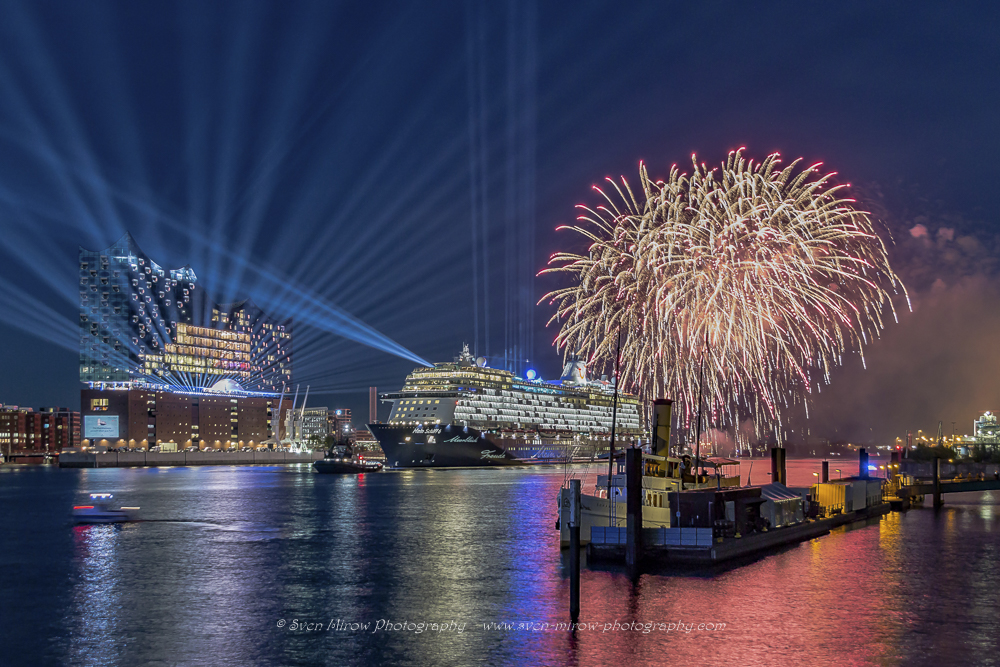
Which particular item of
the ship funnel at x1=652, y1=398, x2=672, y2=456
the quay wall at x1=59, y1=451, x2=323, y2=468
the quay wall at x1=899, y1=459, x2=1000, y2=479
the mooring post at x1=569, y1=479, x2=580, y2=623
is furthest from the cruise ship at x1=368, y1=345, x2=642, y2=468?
the mooring post at x1=569, y1=479, x2=580, y2=623

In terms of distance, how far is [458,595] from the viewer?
27.2m

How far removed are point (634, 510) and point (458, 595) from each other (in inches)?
266

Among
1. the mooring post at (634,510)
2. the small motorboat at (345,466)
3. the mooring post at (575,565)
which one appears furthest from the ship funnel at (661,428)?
the small motorboat at (345,466)

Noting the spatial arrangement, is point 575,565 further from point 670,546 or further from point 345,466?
point 345,466

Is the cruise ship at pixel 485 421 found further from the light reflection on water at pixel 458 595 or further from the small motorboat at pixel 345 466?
the light reflection on water at pixel 458 595

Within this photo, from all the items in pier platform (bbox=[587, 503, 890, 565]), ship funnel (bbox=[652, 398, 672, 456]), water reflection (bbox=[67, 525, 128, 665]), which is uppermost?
ship funnel (bbox=[652, 398, 672, 456])

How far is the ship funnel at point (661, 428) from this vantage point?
38.9 metres

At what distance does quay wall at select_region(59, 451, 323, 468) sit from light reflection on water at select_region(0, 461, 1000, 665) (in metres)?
131

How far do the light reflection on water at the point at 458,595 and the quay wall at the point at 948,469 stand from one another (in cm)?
2301

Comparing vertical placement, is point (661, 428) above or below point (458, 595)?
above

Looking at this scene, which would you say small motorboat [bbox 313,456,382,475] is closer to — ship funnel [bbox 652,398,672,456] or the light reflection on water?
the light reflection on water

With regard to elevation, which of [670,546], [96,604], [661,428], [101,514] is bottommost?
[101,514]

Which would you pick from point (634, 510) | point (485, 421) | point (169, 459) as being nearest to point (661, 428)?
point (634, 510)

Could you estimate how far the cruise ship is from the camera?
395ft
